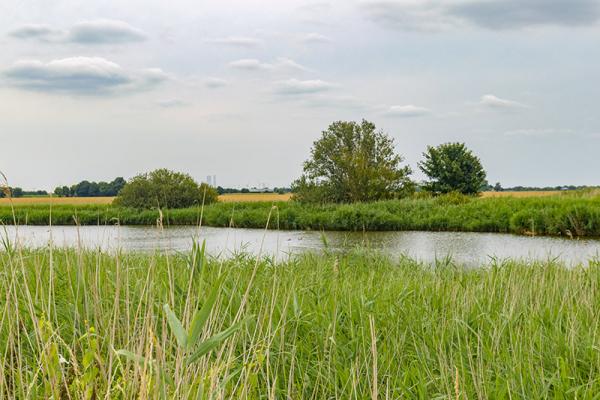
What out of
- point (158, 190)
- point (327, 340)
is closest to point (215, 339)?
point (327, 340)

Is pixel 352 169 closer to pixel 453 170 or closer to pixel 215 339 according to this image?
pixel 453 170

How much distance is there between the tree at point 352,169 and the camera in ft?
65.7

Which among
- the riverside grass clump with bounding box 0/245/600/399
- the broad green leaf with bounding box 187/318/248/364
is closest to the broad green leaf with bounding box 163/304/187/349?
the broad green leaf with bounding box 187/318/248/364

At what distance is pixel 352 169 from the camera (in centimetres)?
1998

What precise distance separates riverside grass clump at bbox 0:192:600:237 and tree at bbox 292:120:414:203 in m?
1.05

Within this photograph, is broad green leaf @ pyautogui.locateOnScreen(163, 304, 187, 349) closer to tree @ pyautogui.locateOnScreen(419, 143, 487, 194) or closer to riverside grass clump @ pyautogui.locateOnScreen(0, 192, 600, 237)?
riverside grass clump @ pyautogui.locateOnScreen(0, 192, 600, 237)

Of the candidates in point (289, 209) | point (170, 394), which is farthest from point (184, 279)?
point (289, 209)

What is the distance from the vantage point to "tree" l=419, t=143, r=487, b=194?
104ft

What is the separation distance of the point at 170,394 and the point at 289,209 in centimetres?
1688

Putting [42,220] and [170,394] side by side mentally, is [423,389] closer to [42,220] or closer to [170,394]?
[170,394]

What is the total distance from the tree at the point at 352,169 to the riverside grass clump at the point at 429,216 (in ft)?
3.46

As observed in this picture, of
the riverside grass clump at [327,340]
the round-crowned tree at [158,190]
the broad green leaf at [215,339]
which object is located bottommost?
the riverside grass clump at [327,340]

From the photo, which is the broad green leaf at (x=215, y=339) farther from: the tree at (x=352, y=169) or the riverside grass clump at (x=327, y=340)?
the tree at (x=352, y=169)

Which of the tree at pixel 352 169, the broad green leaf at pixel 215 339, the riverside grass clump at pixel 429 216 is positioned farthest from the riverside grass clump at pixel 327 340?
the tree at pixel 352 169
